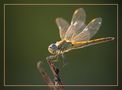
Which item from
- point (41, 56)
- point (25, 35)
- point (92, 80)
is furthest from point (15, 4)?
point (92, 80)

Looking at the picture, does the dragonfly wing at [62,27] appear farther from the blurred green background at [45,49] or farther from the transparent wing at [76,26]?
the blurred green background at [45,49]

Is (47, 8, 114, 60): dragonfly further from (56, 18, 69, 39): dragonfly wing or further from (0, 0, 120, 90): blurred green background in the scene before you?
(0, 0, 120, 90): blurred green background

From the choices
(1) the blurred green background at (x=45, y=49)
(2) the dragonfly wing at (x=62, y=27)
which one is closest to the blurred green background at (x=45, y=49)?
(1) the blurred green background at (x=45, y=49)

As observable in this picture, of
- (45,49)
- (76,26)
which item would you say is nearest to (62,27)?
(76,26)

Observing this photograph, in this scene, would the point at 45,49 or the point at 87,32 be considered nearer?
the point at 87,32

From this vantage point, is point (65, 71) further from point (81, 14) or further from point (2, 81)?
point (81, 14)

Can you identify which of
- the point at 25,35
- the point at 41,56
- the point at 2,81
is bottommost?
the point at 2,81

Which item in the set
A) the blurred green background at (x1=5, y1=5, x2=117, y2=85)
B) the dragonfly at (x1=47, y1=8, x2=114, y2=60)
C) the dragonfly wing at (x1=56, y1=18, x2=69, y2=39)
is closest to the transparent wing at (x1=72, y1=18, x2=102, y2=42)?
the dragonfly at (x1=47, y1=8, x2=114, y2=60)

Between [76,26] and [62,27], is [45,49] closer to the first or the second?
[62,27]
